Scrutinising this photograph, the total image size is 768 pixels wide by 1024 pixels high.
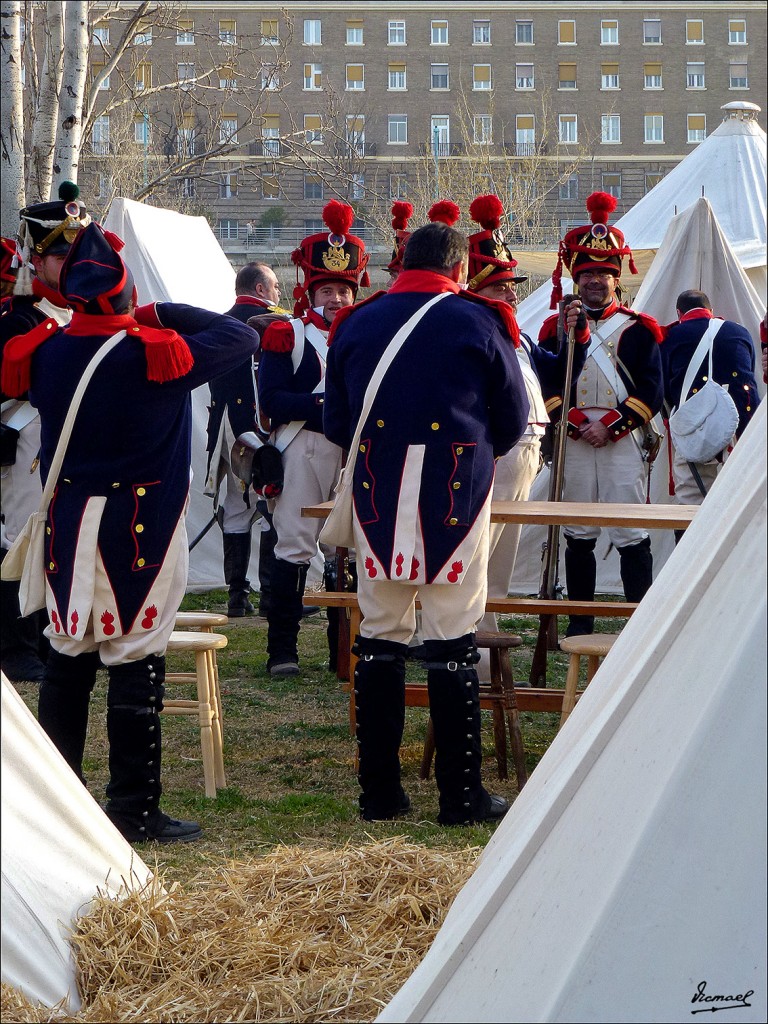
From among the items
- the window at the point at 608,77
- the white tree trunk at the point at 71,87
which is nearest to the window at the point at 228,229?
the window at the point at 608,77

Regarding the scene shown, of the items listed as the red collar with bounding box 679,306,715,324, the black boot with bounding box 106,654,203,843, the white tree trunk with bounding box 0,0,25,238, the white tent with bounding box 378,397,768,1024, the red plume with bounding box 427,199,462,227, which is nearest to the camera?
the white tent with bounding box 378,397,768,1024

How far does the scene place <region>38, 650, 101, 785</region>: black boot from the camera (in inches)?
149

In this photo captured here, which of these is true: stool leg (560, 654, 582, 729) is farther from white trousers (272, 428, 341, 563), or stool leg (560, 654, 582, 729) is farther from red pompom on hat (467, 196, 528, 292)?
white trousers (272, 428, 341, 563)

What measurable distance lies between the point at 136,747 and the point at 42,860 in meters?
1.15

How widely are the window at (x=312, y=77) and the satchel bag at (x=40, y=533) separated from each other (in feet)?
149

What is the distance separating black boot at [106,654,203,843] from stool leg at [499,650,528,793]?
1.11 metres

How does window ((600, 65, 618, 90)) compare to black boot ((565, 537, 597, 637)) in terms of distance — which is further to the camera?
window ((600, 65, 618, 90))

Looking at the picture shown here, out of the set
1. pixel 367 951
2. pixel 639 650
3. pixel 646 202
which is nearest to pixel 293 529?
pixel 367 951

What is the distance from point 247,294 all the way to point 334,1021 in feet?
17.1

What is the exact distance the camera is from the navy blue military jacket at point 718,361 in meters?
6.91

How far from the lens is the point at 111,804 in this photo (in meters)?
3.87

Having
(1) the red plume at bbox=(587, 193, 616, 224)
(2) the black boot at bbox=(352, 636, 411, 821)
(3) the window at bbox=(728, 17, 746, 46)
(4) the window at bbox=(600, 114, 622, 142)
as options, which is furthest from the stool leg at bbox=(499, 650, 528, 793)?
(3) the window at bbox=(728, 17, 746, 46)

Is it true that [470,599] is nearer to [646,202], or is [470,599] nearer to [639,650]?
[639,650]

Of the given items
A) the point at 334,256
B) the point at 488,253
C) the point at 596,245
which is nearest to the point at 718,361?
the point at 596,245
